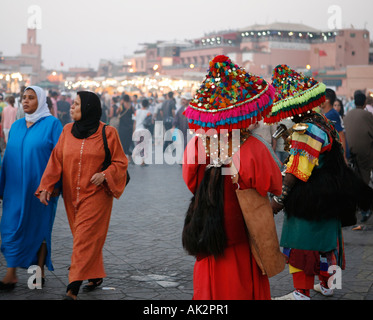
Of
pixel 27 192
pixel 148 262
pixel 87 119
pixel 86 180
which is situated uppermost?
pixel 87 119

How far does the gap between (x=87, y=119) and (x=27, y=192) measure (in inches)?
35.5

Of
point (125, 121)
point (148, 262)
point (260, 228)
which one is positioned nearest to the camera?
point (260, 228)

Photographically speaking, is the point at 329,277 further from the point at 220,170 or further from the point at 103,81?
the point at 103,81

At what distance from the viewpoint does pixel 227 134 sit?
3.81m

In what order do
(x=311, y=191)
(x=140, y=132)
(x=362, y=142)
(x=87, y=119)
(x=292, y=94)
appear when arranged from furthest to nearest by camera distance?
(x=140, y=132) < (x=362, y=142) < (x=87, y=119) < (x=292, y=94) < (x=311, y=191)

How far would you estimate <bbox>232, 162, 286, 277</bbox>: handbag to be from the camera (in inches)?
147

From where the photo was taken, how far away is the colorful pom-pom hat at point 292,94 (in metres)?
5.03

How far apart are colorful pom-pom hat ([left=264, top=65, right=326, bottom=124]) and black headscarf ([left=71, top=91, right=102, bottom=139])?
58.3 inches

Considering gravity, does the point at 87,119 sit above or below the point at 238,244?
above

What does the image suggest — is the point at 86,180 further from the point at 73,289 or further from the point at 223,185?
the point at 223,185

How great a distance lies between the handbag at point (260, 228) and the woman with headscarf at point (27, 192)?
2412 millimetres

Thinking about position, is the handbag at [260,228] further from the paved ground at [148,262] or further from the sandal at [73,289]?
the sandal at [73,289]

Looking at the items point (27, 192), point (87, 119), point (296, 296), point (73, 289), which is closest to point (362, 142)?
point (296, 296)

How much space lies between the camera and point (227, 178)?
12.4ft
